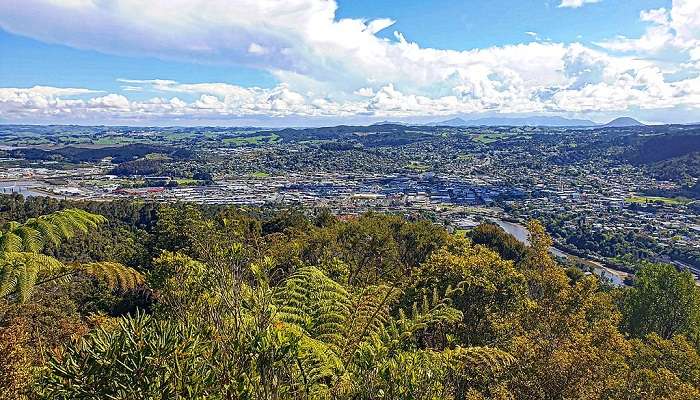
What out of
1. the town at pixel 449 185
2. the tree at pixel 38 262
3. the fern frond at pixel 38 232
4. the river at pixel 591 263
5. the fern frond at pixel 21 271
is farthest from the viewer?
the town at pixel 449 185

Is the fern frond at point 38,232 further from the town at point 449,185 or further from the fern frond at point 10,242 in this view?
the town at point 449,185

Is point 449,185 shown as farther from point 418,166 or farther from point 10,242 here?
point 10,242

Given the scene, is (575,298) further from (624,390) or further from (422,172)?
(422,172)

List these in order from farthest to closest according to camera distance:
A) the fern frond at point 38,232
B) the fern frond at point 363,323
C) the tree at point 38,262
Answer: the fern frond at point 38,232 < the fern frond at point 363,323 < the tree at point 38,262

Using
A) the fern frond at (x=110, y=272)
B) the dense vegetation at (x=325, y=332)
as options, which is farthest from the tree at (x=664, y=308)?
the fern frond at (x=110, y=272)

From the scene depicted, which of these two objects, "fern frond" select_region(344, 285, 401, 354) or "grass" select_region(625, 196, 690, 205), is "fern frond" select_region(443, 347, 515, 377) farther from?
"grass" select_region(625, 196, 690, 205)

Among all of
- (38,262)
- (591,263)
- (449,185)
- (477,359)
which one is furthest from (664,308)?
(449,185)
